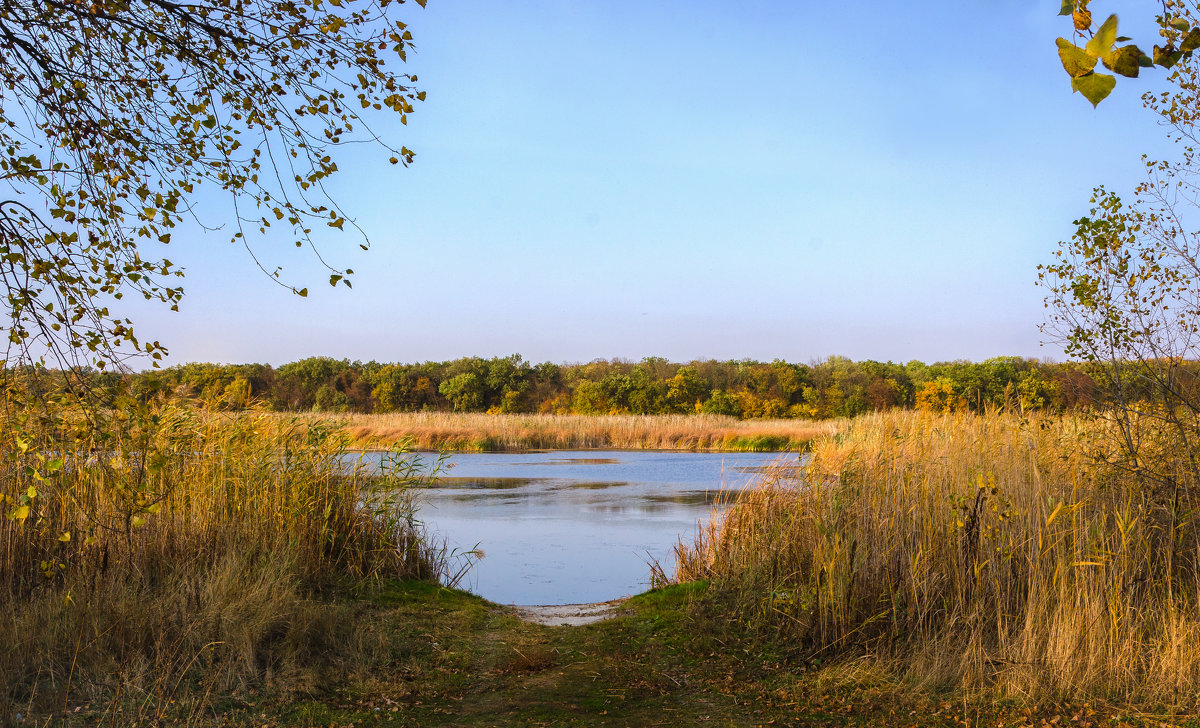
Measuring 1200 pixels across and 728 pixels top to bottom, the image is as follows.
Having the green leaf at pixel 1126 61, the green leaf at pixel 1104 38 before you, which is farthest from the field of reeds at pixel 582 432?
the green leaf at pixel 1104 38

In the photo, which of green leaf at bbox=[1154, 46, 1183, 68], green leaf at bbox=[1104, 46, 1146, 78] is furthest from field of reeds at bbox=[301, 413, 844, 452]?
green leaf at bbox=[1104, 46, 1146, 78]

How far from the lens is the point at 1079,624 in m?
4.48

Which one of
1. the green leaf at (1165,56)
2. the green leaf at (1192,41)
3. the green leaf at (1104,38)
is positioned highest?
the green leaf at (1192,41)

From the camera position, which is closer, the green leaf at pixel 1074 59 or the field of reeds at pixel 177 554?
the green leaf at pixel 1074 59

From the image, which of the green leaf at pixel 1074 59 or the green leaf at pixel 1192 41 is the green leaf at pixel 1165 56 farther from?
the green leaf at pixel 1074 59

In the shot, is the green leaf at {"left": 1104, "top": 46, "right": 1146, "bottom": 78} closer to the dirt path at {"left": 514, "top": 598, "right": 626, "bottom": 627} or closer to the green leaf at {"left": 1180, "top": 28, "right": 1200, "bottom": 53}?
the green leaf at {"left": 1180, "top": 28, "right": 1200, "bottom": 53}

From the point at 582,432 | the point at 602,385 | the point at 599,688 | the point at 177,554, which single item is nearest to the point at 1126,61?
the point at 599,688

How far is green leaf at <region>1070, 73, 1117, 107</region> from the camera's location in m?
1.48

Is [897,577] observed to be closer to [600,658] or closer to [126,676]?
[600,658]

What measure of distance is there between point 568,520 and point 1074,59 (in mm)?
11174

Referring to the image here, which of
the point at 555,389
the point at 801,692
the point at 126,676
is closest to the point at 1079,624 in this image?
the point at 801,692

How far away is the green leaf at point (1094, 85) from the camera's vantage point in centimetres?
148

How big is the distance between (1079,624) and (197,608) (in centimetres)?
531

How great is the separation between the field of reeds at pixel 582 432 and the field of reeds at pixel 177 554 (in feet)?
63.6
